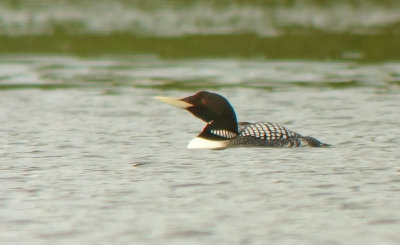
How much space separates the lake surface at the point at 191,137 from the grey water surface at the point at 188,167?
0.05ft

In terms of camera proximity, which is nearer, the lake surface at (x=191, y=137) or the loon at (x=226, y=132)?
the lake surface at (x=191, y=137)

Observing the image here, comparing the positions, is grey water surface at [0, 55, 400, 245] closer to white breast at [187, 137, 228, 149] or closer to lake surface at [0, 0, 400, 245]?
lake surface at [0, 0, 400, 245]

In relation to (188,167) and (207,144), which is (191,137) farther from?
(188,167)

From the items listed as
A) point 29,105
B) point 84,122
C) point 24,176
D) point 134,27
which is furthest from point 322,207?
point 134,27

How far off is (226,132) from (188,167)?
103cm

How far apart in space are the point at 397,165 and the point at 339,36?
51.1ft

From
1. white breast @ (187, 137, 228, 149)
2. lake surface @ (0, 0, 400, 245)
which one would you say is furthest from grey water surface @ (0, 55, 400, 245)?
white breast @ (187, 137, 228, 149)

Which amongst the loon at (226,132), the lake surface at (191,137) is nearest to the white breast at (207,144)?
the loon at (226,132)

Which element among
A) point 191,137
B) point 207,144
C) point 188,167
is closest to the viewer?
point 188,167

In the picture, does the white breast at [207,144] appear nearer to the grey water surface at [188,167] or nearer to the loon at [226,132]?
the loon at [226,132]

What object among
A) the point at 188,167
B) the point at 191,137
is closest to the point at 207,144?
the point at 188,167

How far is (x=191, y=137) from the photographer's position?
11125 millimetres

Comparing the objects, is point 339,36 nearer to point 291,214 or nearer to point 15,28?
point 15,28

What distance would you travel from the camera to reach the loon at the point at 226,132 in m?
9.94
